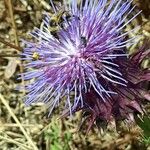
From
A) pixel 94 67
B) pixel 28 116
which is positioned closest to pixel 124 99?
pixel 94 67

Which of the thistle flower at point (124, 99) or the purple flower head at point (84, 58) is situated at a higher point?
the purple flower head at point (84, 58)

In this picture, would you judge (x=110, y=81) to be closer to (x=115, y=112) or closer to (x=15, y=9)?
(x=115, y=112)

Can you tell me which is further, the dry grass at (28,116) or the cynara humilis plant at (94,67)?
the dry grass at (28,116)

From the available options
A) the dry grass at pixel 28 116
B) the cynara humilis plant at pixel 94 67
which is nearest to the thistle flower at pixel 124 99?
the cynara humilis plant at pixel 94 67

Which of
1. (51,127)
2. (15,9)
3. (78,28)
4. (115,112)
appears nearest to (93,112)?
(115,112)

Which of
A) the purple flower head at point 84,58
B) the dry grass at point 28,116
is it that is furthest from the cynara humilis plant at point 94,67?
the dry grass at point 28,116

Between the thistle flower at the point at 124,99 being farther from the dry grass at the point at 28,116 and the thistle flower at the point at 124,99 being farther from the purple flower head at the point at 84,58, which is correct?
the dry grass at the point at 28,116

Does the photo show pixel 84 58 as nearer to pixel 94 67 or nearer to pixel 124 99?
pixel 94 67

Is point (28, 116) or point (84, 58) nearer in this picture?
point (84, 58)

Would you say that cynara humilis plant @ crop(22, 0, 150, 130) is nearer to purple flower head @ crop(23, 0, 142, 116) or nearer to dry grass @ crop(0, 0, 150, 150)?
purple flower head @ crop(23, 0, 142, 116)
